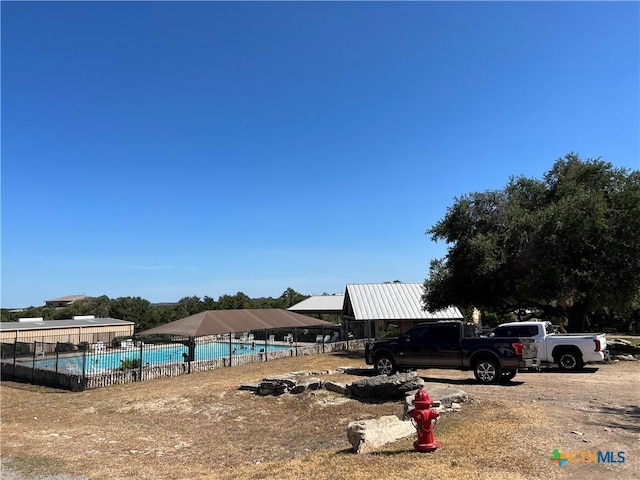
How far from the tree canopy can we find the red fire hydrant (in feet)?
53.2

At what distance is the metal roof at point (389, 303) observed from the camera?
36.5m

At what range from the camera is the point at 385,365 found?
1536 cm

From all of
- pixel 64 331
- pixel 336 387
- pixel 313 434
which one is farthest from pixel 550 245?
pixel 64 331

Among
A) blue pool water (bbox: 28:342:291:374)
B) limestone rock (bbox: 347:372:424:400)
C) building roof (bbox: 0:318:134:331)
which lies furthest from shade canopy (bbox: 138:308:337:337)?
building roof (bbox: 0:318:134:331)

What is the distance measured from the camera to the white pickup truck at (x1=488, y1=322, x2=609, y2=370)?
51.6 feet

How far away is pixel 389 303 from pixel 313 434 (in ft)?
95.7

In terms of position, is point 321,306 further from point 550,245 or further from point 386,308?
point 550,245

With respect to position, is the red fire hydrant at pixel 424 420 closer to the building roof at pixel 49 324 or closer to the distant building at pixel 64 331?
the distant building at pixel 64 331

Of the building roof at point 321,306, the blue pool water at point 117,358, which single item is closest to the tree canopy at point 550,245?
the blue pool water at point 117,358

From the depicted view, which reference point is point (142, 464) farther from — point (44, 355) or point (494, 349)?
point (44, 355)

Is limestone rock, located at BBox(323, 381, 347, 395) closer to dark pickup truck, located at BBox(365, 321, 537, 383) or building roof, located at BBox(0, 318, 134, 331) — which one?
dark pickup truck, located at BBox(365, 321, 537, 383)

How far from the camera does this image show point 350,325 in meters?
36.9
